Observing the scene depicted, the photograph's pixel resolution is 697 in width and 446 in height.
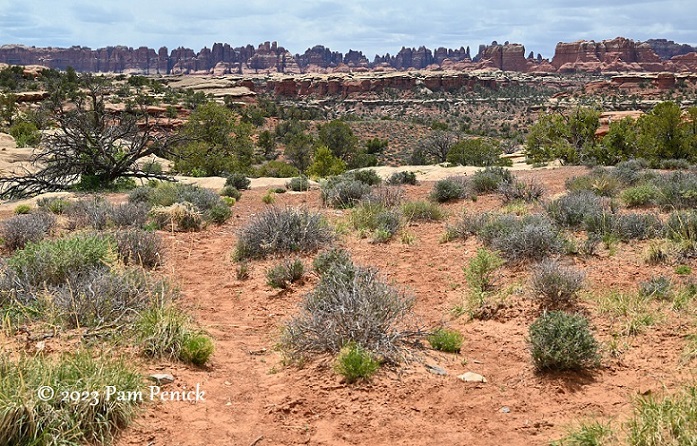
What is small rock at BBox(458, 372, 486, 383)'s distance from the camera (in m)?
4.26

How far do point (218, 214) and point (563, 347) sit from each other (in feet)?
26.1

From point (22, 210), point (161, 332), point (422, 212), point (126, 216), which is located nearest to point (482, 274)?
point (161, 332)

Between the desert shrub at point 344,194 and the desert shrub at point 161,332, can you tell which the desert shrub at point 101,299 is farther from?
the desert shrub at point 344,194

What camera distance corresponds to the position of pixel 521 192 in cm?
1179

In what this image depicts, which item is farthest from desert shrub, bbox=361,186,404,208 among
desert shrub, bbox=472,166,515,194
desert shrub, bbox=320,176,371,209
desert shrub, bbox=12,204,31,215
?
desert shrub, bbox=12,204,31,215

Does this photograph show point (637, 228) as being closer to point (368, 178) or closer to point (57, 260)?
point (57, 260)

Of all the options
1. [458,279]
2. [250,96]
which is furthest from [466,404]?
[250,96]

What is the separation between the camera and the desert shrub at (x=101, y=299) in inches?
185

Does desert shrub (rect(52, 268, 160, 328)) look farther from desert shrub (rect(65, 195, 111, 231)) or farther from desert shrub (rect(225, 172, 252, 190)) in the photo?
desert shrub (rect(225, 172, 252, 190))

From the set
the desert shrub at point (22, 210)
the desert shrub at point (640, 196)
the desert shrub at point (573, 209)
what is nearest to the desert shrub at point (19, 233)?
the desert shrub at point (22, 210)

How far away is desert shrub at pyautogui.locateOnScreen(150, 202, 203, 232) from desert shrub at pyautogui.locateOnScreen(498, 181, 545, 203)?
6.54 meters

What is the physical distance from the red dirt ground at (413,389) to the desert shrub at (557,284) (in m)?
0.19

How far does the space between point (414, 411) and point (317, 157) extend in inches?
848

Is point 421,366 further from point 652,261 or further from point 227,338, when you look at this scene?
point 652,261
